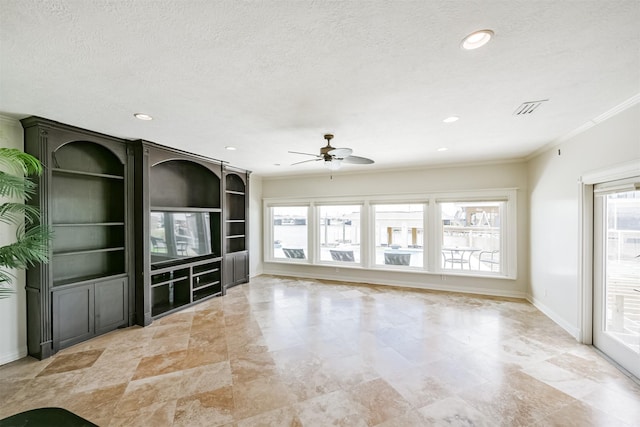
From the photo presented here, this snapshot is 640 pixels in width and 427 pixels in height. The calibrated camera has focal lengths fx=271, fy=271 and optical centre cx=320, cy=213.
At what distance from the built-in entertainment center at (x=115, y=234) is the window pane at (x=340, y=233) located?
8.20 feet

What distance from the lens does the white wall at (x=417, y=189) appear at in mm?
5117

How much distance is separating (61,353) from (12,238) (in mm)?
1397

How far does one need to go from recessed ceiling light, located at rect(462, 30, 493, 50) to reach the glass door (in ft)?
7.52

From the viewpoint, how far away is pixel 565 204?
3.70 m

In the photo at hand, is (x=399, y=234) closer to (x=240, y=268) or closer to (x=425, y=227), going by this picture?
(x=425, y=227)

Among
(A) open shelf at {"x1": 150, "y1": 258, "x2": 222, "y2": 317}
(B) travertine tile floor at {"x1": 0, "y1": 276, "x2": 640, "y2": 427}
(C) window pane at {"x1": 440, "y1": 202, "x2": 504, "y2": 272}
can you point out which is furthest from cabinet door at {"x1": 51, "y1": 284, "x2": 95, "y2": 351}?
(C) window pane at {"x1": 440, "y1": 202, "x2": 504, "y2": 272}

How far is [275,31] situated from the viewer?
1.58 meters

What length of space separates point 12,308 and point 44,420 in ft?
9.16

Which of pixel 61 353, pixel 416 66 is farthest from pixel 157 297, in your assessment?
pixel 416 66

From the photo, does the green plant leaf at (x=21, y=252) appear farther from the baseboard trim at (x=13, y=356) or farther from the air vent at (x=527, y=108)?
the air vent at (x=527, y=108)

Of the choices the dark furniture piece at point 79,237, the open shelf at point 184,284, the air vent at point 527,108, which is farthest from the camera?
the open shelf at point 184,284

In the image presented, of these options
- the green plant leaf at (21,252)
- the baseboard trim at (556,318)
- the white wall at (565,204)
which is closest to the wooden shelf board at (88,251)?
the green plant leaf at (21,252)

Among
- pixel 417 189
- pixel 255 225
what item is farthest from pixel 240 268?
pixel 417 189

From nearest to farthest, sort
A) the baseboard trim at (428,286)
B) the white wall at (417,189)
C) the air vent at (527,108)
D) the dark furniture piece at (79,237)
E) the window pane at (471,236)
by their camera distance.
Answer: the air vent at (527,108)
the dark furniture piece at (79,237)
the white wall at (417,189)
the baseboard trim at (428,286)
the window pane at (471,236)
